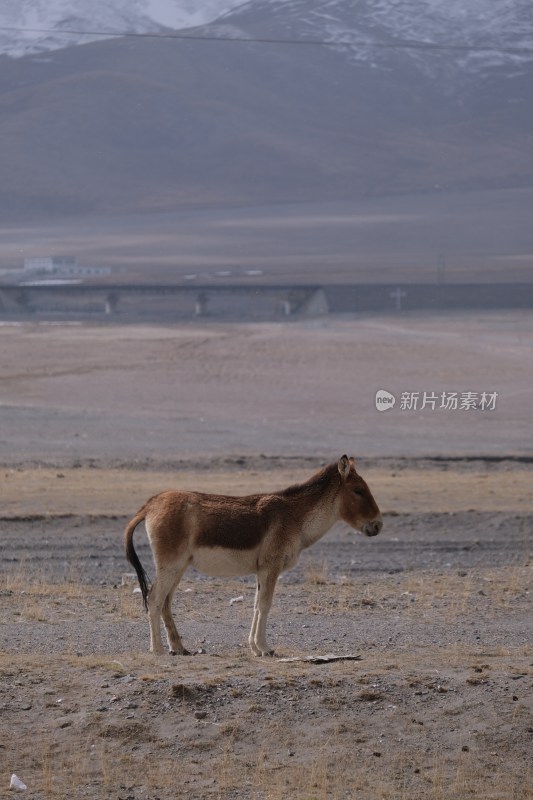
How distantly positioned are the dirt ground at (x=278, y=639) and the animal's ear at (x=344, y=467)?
1207 millimetres

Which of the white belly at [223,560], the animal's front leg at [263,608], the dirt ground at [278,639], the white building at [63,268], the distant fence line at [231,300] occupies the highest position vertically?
the white belly at [223,560]

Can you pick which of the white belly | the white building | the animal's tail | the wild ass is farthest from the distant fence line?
the white belly

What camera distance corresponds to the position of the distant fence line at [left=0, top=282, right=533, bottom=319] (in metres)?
80.0

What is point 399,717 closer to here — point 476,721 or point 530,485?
point 476,721

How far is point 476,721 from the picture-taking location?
25.6 ft

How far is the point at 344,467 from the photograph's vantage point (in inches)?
371

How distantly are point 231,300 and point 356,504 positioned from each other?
241 feet

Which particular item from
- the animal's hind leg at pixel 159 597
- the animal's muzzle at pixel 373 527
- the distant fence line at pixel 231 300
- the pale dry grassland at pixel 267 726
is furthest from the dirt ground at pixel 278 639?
the distant fence line at pixel 231 300

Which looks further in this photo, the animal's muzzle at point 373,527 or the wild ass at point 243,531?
the animal's muzzle at point 373,527

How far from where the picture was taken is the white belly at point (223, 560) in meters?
8.95

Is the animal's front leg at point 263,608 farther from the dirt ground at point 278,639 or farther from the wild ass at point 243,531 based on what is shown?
the dirt ground at point 278,639

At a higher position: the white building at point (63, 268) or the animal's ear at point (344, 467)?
the animal's ear at point (344, 467)

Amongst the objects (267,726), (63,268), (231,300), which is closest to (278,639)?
(267,726)

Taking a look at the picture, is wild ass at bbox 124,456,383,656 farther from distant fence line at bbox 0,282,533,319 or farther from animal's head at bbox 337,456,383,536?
distant fence line at bbox 0,282,533,319
